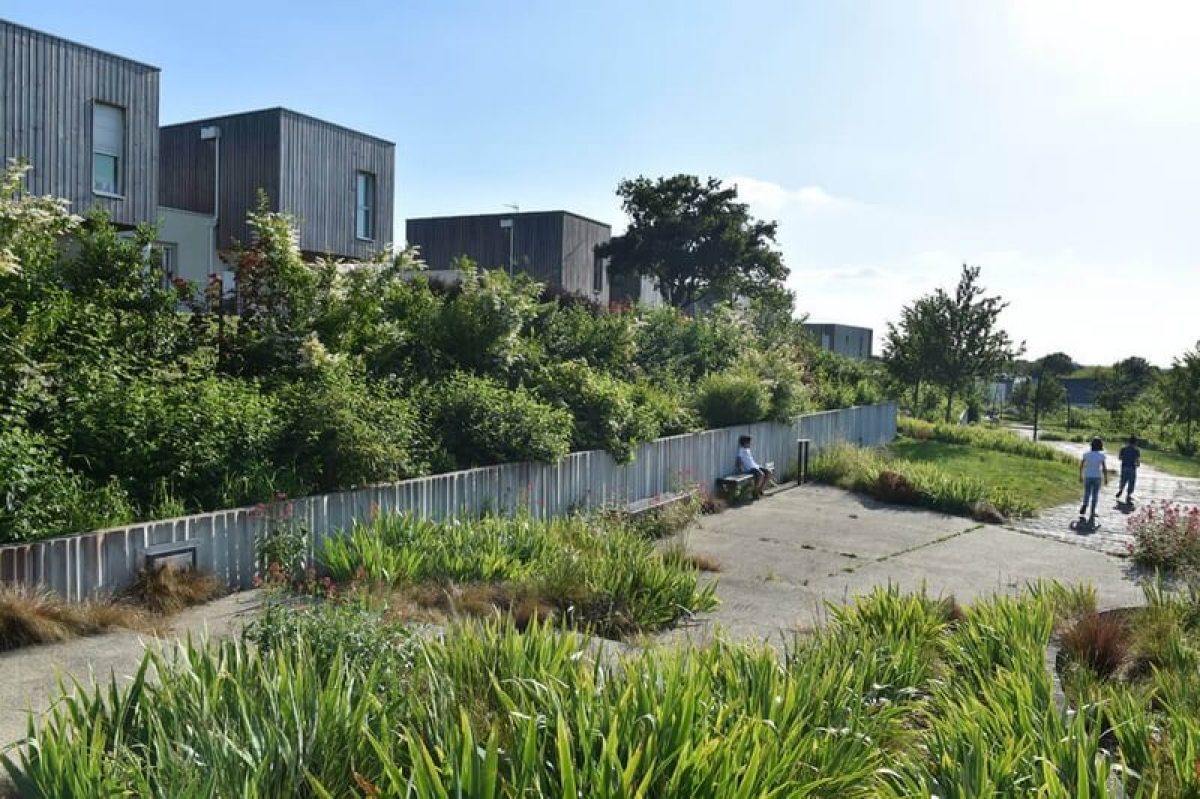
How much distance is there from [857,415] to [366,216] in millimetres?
16417

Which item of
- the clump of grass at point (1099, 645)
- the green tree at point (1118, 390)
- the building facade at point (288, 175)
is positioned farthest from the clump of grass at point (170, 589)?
the green tree at point (1118, 390)

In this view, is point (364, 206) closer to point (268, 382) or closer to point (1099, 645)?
point (268, 382)

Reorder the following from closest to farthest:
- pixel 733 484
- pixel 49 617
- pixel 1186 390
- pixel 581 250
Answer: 1. pixel 49 617
2. pixel 733 484
3. pixel 1186 390
4. pixel 581 250

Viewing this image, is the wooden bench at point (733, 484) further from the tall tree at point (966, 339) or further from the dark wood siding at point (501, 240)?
the dark wood siding at point (501, 240)

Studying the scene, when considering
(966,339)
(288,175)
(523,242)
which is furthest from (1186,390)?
(288,175)

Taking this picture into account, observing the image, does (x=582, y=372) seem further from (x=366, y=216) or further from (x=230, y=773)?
(x=366, y=216)

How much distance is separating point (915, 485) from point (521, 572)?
10310 mm

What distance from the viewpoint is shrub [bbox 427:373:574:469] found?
436 inches

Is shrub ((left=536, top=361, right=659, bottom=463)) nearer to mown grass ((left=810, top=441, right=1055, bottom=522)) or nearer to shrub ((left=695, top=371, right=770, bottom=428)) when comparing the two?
shrub ((left=695, top=371, right=770, bottom=428))

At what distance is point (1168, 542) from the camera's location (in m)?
11.5

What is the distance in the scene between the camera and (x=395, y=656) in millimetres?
4871

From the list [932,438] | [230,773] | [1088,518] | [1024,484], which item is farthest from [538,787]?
[932,438]

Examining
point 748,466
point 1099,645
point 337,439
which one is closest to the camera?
point 1099,645

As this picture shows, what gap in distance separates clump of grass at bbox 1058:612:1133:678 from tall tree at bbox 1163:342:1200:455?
32142 millimetres
